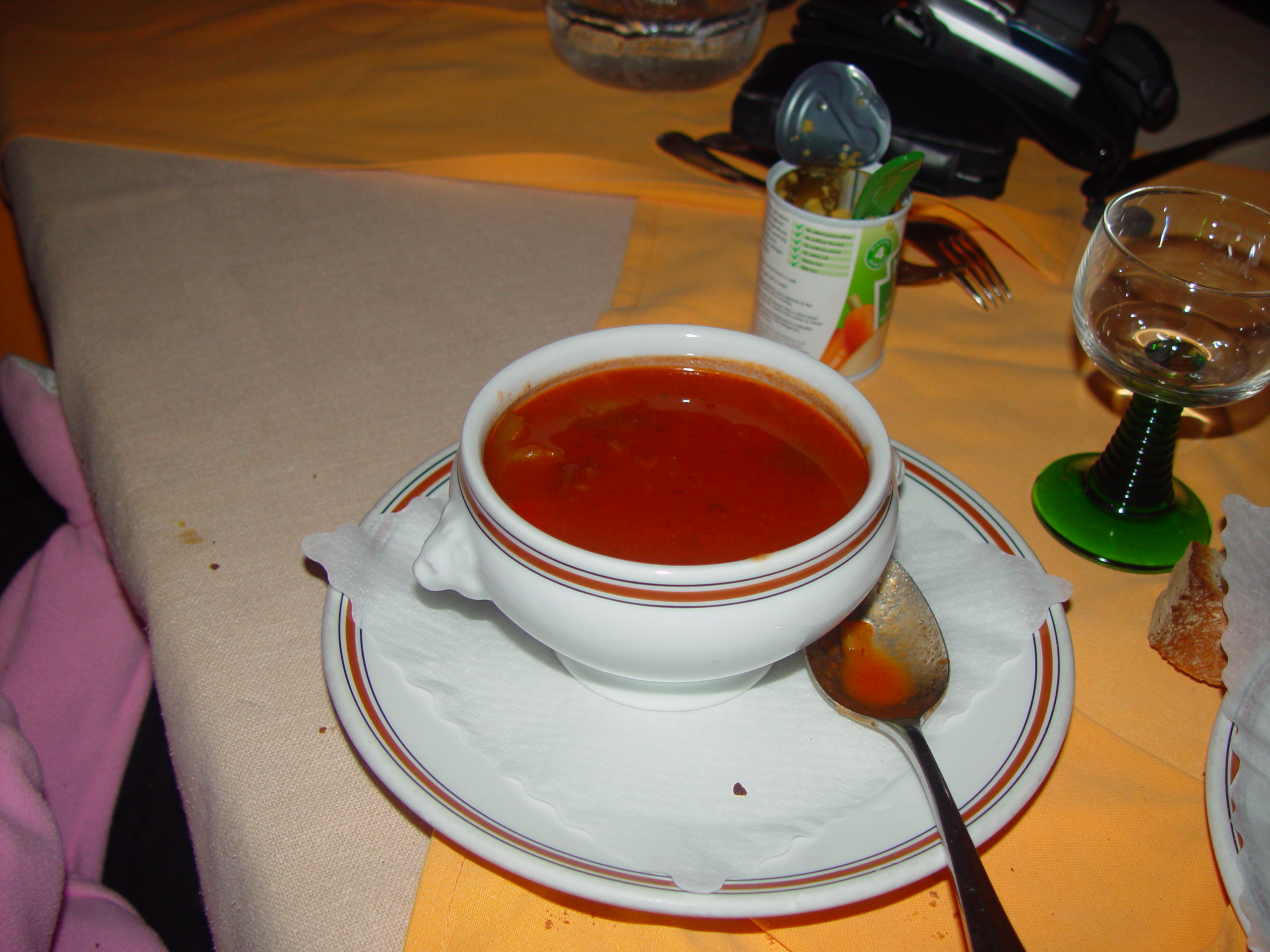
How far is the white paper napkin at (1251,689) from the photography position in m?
0.65

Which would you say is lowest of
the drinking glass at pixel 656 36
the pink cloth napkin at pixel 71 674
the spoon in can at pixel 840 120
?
the pink cloth napkin at pixel 71 674

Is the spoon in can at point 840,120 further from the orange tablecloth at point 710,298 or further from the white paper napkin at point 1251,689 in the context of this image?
the white paper napkin at point 1251,689

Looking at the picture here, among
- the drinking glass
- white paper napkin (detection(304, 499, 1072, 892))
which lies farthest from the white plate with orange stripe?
the drinking glass

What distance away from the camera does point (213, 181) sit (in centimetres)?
151

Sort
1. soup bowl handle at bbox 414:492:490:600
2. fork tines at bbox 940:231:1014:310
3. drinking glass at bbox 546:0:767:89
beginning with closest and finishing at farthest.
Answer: soup bowl handle at bbox 414:492:490:600 < fork tines at bbox 940:231:1014:310 < drinking glass at bbox 546:0:767:89

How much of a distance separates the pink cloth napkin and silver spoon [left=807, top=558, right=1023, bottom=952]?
2.52ft

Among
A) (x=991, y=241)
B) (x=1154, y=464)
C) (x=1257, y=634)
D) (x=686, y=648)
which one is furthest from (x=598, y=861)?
(x=991, y=241)

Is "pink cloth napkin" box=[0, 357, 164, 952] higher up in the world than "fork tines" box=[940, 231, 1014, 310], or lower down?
lower down

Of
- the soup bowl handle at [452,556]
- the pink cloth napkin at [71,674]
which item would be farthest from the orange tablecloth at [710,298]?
the pink cloth napkin at [71,674]

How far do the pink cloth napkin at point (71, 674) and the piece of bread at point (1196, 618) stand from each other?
107 centimetres

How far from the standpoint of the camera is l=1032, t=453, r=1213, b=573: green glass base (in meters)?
0.98

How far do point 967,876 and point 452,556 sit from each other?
1.39ft

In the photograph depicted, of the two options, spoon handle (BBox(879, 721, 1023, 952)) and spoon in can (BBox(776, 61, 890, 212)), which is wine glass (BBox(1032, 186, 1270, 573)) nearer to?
spoon in can (BBox(776, 61, 890, 212))

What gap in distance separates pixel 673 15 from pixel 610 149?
0.34 metres
